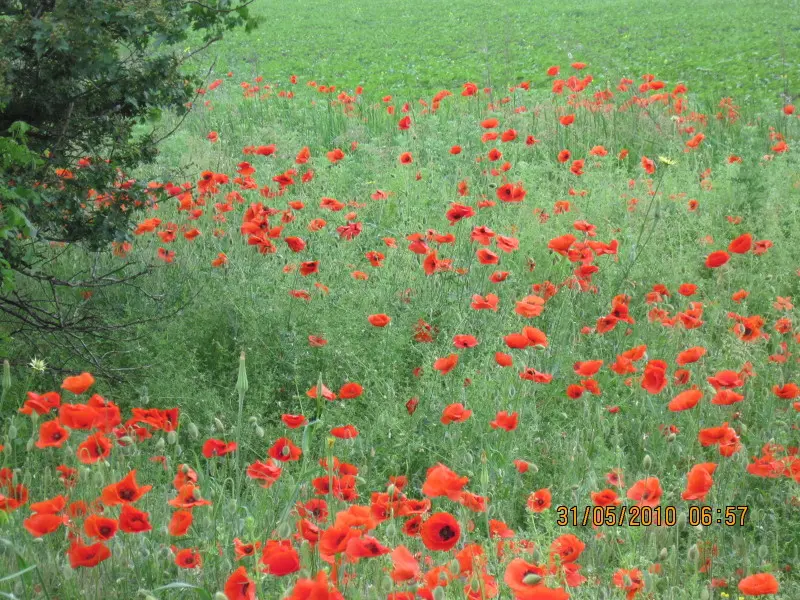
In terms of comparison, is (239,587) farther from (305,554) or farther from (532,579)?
(532,579)

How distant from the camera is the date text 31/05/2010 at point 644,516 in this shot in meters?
2.33

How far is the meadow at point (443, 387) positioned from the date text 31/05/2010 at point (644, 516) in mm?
11

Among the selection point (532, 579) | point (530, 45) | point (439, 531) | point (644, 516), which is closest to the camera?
point (532, 579)

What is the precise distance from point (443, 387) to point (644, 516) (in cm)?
120

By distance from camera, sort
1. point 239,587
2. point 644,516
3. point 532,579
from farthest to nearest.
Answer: point 644,516, point 239,587, point 532,579

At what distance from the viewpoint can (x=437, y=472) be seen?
1612 millimetres

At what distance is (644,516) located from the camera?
2312 mm

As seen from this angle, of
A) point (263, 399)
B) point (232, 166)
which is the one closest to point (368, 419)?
point (263, 399)

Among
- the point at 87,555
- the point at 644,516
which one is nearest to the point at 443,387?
the point at 644,516

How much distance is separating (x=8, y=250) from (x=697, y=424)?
243 centimetres

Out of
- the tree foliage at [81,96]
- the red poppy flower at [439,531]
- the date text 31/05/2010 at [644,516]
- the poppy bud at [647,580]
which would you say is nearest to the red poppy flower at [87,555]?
the red poppy flower at [439,531]

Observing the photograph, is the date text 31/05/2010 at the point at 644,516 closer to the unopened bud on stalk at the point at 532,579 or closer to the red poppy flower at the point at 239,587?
the unopened bud on stalk at the point at 532,579

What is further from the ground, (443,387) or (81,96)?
(81,96)

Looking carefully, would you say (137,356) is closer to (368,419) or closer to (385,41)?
(368,419)
